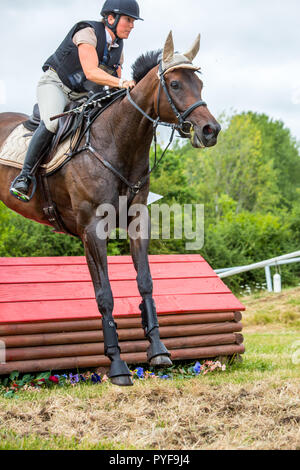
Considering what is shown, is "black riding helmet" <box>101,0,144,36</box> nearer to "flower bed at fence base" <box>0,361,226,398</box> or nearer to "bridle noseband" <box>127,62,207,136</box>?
"bridle noseband" <box>127,62,207,136</box>

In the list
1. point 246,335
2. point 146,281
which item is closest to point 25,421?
point 146,281

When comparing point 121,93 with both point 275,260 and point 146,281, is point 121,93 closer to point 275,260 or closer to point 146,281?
point 146,281

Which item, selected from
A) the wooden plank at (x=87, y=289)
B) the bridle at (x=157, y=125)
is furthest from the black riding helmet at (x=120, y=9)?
the wooden plank at (x=87, y=289)

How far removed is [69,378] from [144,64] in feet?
9.29

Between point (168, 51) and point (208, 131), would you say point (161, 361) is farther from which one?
point (168, 51)

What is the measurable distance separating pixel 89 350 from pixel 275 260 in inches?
279

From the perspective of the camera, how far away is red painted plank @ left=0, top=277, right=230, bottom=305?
502cm

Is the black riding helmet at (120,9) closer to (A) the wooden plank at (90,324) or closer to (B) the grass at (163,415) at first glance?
(A) the wooden plank at (90,324)

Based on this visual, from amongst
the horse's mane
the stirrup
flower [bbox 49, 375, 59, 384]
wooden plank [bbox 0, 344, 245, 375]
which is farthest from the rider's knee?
flower [bbox 49, 375, 59, 384]

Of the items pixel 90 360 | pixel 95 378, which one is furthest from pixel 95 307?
pixel 95 378

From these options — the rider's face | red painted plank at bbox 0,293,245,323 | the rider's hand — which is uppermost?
the rider's face

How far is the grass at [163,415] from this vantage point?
118 inches

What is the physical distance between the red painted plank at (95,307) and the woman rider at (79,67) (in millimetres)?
1061
